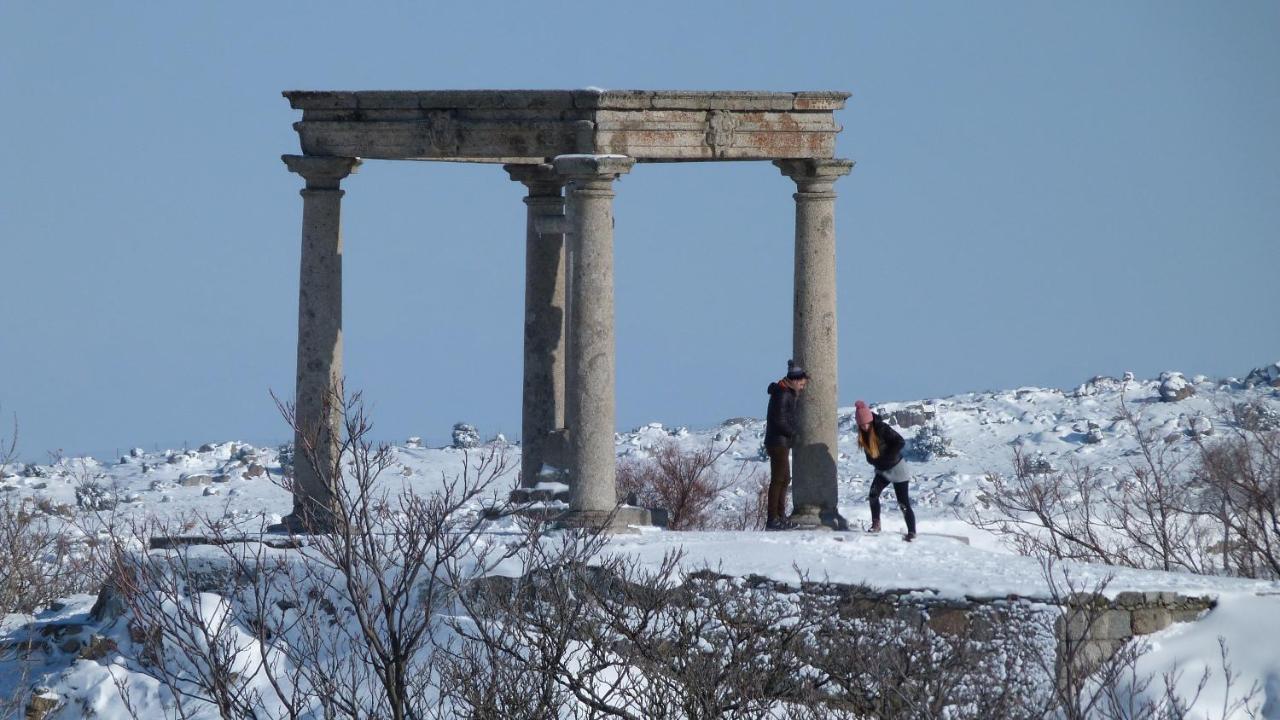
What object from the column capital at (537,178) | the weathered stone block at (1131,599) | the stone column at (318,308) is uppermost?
the column capital at (537,178)

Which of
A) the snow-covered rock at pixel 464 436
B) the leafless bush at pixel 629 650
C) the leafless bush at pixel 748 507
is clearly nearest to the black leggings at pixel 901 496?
the leafless bush at pixel 629 650

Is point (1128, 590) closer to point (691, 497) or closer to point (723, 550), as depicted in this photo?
point (723, 550)

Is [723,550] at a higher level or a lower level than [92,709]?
higher

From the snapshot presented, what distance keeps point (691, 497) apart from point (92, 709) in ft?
68.8

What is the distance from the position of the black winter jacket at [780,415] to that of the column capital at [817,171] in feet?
8.43

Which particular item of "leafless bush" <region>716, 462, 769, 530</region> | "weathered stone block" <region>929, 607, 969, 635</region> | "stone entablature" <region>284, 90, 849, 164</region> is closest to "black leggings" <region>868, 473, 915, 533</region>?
"weathered stone block" <region>929, 607, 969, 635</region>

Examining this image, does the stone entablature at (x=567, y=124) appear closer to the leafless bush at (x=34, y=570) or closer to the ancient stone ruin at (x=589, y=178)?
the ancient stone ruin at (x=589, y=178)

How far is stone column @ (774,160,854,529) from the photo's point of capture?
27047mm

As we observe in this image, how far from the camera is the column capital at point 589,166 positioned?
1007 inches

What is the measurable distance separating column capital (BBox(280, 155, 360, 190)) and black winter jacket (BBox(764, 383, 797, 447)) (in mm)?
6086

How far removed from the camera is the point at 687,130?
2633 centimetres

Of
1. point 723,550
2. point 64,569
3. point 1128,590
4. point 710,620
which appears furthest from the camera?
point 64,569

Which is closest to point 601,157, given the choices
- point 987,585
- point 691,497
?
point 987,585

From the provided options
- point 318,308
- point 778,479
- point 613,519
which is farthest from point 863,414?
point 318,308
